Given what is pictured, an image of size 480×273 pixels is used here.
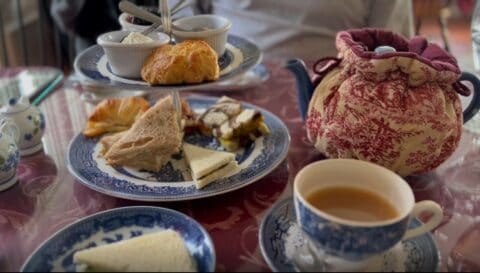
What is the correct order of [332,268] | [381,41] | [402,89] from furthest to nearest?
[381,41]
[402,89]
[332,268]

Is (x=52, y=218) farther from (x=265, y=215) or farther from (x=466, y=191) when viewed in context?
(x=466, y=191)

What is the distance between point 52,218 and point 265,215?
27cm

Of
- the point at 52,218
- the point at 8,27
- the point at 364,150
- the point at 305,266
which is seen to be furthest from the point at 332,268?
the point at 8,27

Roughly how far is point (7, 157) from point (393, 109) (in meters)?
0.52

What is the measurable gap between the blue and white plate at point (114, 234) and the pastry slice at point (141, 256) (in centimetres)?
2

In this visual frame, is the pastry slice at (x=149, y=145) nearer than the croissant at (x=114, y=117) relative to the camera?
Yes

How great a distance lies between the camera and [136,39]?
0.62m

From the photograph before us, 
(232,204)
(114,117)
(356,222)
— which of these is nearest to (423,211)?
(356,222)

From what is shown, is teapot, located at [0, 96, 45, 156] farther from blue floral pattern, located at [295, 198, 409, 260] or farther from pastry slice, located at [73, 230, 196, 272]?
blue floral pattern, located at [295, 198, 409, 260]

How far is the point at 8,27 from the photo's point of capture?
7.08 feet

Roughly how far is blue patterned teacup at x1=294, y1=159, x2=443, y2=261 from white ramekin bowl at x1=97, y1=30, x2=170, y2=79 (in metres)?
0.25

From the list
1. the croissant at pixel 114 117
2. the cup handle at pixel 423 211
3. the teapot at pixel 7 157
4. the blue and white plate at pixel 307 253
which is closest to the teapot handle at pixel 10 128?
the teapot at pixel 7 157

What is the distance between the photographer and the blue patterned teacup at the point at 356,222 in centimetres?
47

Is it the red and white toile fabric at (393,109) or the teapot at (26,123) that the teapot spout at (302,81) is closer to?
the red and white toile fabric at (393,109)
